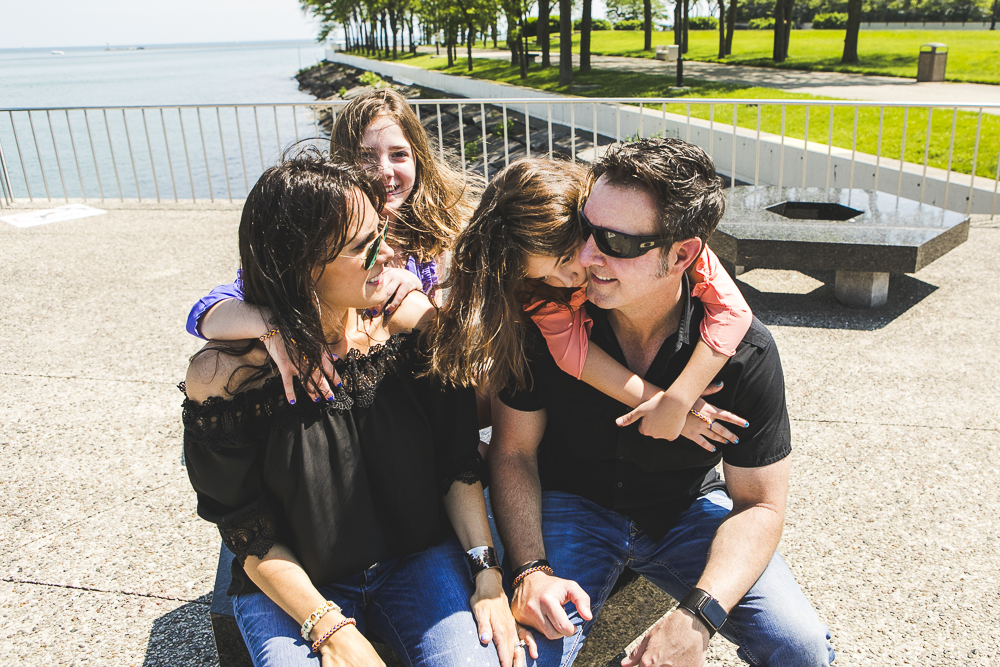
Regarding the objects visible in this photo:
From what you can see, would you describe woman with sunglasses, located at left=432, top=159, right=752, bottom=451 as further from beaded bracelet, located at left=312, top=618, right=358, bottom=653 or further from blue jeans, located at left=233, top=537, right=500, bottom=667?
beaded bracelet, located at left=312, top=618, right=358, bottom=653

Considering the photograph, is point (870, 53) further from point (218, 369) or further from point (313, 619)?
point (313, 619)

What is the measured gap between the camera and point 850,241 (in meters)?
5.36

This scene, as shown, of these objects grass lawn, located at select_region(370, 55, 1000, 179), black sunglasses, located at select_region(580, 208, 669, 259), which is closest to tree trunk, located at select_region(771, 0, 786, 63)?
grass lawn, located at select_region(370, 55, 1000, 179)

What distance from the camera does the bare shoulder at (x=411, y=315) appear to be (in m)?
2.26

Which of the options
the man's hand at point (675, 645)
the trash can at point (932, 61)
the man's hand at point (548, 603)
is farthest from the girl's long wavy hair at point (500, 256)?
the trash can at point (932, 61)

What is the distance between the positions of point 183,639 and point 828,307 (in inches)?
193

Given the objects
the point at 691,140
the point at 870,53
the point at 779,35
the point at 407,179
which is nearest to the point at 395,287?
the point at 407,179

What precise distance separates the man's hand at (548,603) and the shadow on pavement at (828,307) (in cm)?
386

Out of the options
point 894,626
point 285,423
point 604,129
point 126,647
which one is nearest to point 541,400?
point 285,423

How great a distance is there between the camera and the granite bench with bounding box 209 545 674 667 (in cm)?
208

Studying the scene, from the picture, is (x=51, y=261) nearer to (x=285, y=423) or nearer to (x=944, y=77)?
(x=285, y=423)

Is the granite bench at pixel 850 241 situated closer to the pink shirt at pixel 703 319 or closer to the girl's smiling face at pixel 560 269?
the pink shirt at pixel 703 319

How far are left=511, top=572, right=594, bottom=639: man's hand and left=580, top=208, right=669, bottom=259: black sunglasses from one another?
899mm

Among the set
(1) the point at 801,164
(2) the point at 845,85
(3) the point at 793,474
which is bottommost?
(3) the point at 793,474
